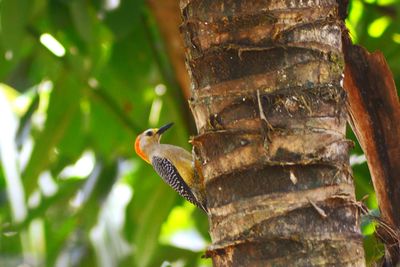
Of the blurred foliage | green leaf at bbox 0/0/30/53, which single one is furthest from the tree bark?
the blurred foliage

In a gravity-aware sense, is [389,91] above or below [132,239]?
below

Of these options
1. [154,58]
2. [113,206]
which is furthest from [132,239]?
[154,58]

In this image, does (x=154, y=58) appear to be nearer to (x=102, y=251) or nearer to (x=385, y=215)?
(x=102, y=251)

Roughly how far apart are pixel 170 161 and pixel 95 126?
634mm

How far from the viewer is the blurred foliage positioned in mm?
6168

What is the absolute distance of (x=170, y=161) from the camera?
673 cm

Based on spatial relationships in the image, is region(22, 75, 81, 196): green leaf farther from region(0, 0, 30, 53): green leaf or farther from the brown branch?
the brown branch

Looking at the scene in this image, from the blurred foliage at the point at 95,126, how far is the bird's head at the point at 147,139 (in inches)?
4.4

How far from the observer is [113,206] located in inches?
277

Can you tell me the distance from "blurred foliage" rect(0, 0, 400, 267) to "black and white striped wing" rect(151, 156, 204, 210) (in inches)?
5.5

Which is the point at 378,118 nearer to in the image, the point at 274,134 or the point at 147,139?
the point at 274,134

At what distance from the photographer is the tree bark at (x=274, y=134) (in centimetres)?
305

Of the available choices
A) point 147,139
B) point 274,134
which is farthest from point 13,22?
point 274,134

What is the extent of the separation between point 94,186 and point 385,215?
11.6ft
